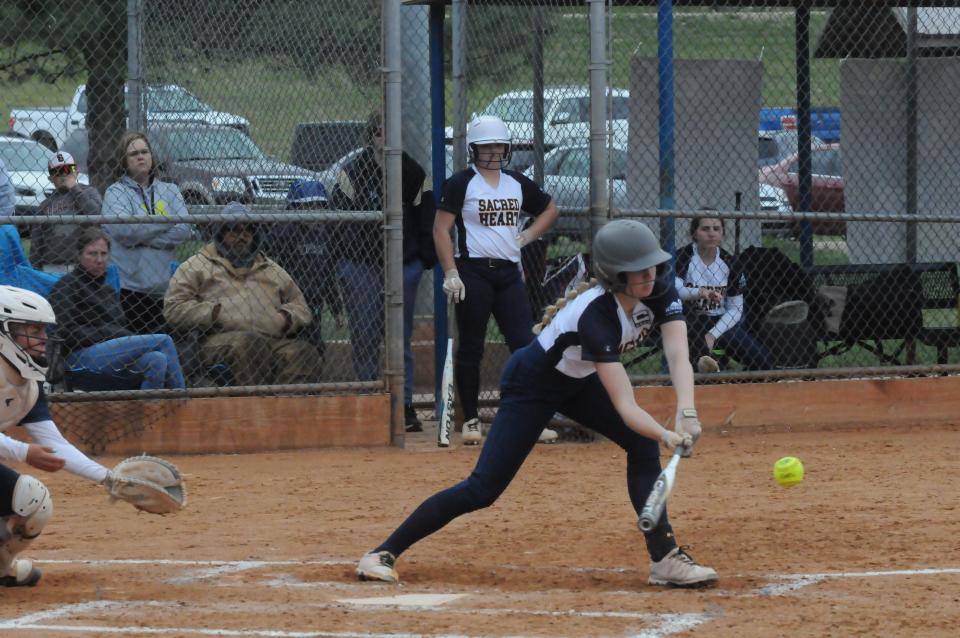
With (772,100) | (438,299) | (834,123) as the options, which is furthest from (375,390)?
(772,100)

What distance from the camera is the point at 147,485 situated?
5.70 metres

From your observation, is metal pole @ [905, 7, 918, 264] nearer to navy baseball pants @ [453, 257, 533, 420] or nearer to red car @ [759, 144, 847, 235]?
red car @ [759, 144, 847, 235]

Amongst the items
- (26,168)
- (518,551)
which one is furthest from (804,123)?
(518,551)

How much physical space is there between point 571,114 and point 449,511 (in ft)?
16.3

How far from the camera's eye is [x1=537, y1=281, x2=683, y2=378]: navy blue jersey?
5.43m

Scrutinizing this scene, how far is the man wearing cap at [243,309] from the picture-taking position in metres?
9.20

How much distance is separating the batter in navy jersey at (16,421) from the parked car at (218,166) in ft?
14.0

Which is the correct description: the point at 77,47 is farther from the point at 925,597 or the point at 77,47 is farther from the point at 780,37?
the point at 925,597

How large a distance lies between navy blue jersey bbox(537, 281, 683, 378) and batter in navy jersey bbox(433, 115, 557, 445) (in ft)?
10.9

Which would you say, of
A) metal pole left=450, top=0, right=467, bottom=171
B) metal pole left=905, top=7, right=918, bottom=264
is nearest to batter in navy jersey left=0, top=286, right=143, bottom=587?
metal pole left=450, top=0, right=467, bottom=171

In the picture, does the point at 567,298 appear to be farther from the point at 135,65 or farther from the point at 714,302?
the point at 135,65

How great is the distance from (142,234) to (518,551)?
4.02m

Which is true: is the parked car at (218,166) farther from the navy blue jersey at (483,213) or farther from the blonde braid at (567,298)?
the blonde braid at (567,298)

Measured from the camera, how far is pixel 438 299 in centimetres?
997
